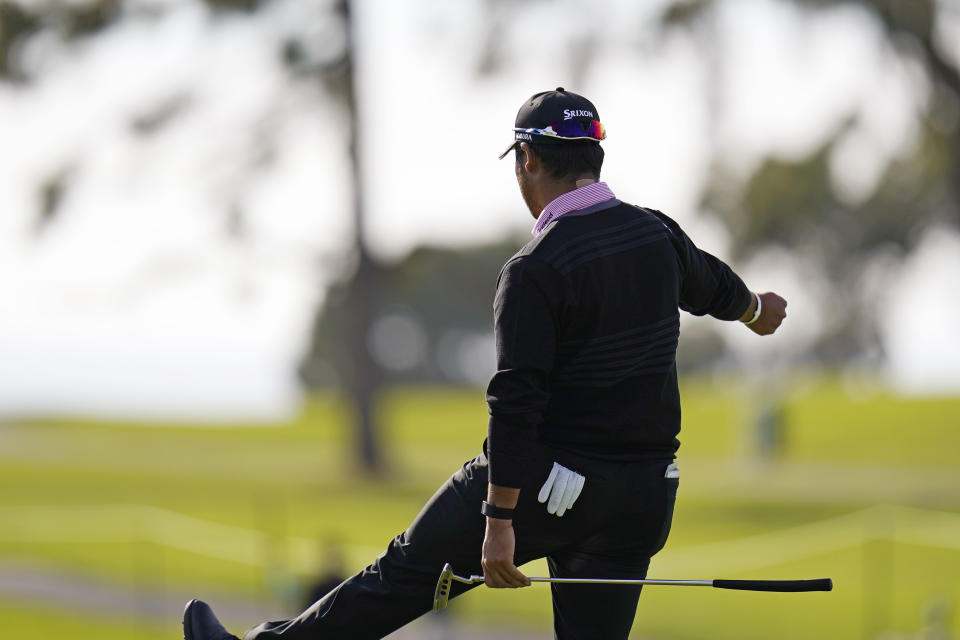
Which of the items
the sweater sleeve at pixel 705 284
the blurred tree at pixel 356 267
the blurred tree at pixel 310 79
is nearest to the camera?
the sweater sleeve at pixel 705 284

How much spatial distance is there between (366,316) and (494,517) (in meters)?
22.4

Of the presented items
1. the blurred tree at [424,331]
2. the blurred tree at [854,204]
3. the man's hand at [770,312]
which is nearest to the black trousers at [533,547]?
the man's hand at [770,312]

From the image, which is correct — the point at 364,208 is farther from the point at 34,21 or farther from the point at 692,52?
the point at 692,52

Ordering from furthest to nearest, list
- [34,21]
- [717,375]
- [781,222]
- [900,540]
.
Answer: [717,375], [781,222], [34,21], [900,540]

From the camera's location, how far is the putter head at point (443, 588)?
3666mm

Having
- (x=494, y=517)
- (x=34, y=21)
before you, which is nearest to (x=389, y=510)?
(x=34, y=21)

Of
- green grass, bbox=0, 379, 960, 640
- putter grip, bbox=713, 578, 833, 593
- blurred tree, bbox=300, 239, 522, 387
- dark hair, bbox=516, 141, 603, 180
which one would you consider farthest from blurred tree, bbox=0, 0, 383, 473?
blurred tree, bbox=300, 239, 522, 387

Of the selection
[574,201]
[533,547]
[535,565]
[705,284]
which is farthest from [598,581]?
[535,565]

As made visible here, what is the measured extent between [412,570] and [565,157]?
4.47ft

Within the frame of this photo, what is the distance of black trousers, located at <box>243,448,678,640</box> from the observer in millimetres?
3709

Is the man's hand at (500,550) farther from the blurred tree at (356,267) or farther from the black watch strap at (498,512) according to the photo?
the blurred tree at (356,267)

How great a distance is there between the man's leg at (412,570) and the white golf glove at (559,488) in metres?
0.20

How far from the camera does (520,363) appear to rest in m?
3.53

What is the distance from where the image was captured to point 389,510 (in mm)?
22453
